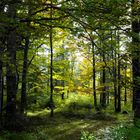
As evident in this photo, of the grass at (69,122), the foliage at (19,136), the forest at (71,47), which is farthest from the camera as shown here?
the grass at (69,122)

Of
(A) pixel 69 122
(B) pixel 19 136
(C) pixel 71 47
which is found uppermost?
(C) pixel 71 47

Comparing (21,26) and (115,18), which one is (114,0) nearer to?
(115,18)

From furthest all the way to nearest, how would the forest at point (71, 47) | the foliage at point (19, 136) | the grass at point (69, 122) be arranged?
the grass at point (69, 122)
the foliage at point (19, 136)
the forest at point (71, 47)

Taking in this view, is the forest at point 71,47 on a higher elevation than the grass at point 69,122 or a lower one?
higher

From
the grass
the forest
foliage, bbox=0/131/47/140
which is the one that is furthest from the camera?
the grass

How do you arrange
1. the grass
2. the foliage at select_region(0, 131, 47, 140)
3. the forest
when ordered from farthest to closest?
the grass
the foliage at select_region(0, 131, 47, 140)
the forest

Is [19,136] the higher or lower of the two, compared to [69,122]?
higher

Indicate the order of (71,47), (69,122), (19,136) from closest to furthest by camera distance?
(19,136) < (69,122) < (71,47)

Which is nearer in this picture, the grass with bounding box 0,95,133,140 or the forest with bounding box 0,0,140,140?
the forest with bounding box 0,0,140,140

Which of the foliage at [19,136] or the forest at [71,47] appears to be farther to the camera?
the foliage at [19,136]

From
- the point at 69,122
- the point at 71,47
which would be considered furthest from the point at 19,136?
the point at 71,47

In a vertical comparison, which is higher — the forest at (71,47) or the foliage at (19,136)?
the forest at (71,47)

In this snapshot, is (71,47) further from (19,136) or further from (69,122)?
(19,136)

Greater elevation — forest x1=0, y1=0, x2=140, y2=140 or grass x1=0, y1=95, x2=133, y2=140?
forest x1=0, y1=0, x2=140, y2=140
